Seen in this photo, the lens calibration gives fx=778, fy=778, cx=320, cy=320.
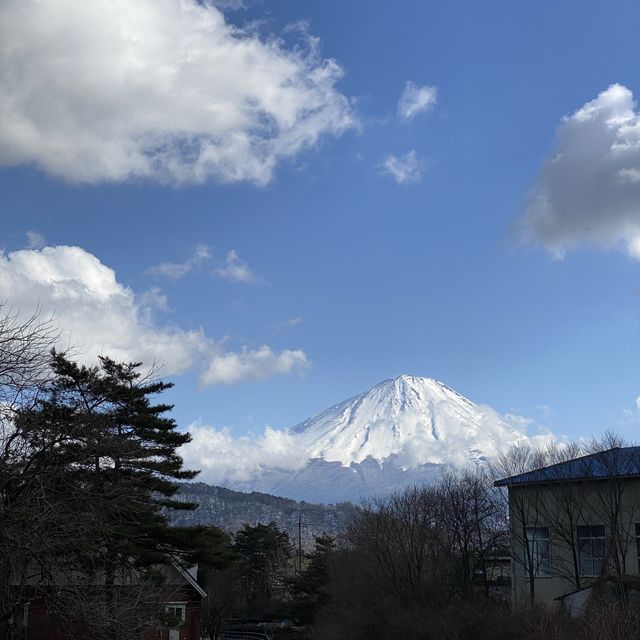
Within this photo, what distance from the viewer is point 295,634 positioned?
2306 inches

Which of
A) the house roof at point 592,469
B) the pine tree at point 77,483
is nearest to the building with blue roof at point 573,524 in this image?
the house roof at point 592,469

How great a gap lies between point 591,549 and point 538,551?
2911 mm

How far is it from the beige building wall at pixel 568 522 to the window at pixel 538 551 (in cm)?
24

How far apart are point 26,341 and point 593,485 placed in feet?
89.8

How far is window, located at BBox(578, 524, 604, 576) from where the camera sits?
110 feet

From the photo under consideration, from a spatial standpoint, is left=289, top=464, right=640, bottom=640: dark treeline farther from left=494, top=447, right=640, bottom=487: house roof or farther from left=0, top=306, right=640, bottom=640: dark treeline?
left=494, top=447, right=640, bottom=487: house roof

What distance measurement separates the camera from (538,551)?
36.2 meters

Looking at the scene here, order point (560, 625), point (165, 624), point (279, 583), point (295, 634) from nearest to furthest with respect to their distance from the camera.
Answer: point (560, 625) → point (165, 624) → point (295, 634) → point (279, 583)

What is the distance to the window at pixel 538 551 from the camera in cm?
3569

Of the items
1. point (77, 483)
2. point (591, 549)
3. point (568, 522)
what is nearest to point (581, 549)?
point (591, 549)

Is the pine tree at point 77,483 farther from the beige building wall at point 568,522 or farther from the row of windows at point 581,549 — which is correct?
the row of windows at point 581,549

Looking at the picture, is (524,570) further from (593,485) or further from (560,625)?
(560,625)

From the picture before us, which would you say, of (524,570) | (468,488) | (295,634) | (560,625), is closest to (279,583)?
(295,634)

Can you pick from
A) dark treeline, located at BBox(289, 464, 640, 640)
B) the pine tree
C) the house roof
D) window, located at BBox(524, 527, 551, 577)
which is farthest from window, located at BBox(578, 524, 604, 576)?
the pine tree
